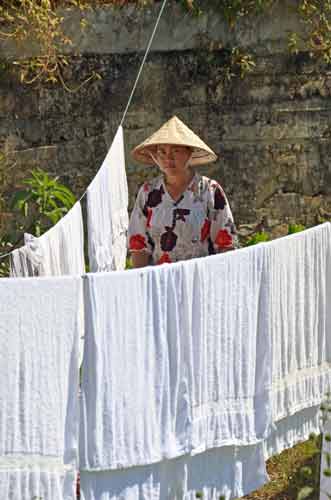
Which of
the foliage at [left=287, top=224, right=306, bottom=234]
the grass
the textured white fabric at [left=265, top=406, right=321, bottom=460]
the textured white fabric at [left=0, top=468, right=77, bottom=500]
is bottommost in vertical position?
the grass

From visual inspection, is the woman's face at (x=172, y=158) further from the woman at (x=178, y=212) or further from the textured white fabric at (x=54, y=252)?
the textured white fabric at (x=54, y=252)

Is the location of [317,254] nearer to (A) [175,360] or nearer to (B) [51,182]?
(A) [175,360]

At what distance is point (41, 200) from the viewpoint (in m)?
7.82

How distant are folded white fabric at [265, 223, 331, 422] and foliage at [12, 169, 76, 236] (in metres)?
3.02

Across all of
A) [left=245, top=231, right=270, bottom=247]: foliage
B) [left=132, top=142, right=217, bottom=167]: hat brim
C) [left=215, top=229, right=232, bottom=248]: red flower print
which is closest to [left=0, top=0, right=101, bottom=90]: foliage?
[left=245, top=231, right=270, bottom=247]: foliage

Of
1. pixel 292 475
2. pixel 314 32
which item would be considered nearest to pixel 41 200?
pixel 314 32

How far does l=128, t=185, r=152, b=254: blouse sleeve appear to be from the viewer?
5.69 meters

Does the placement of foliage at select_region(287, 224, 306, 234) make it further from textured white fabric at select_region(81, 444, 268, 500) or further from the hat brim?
textured white fabric at select_region(81, 444, 268, 500)

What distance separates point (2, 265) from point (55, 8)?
1.69m

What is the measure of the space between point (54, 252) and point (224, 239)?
2.72ft

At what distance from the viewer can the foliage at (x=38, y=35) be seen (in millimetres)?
7961

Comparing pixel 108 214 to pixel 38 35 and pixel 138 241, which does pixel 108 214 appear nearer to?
pixel 138 241

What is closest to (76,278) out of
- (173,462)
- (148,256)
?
(173,462)

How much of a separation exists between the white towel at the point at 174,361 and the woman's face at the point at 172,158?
117 cm
